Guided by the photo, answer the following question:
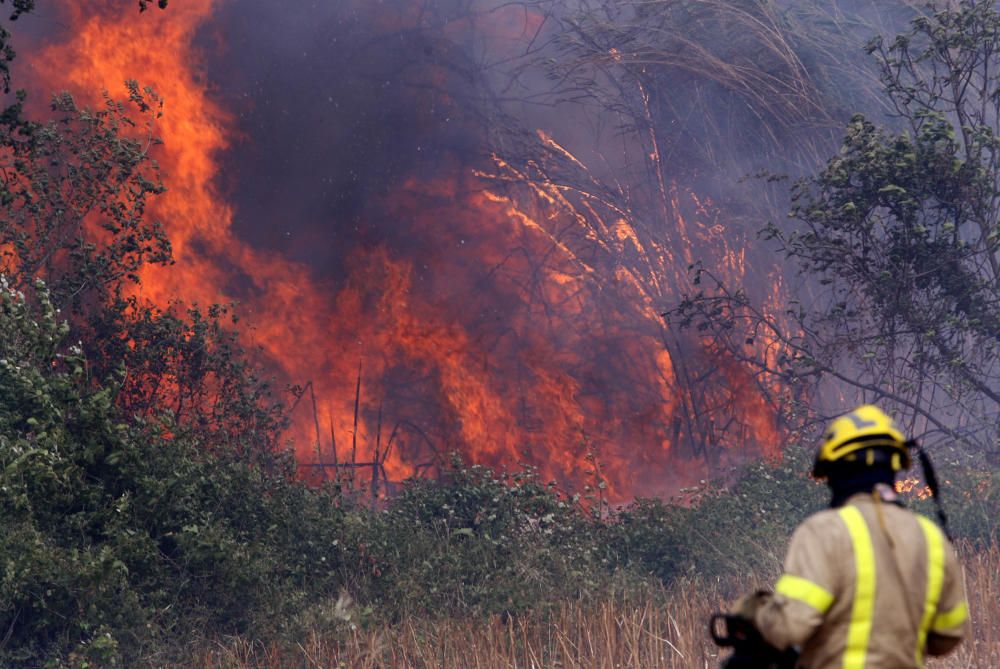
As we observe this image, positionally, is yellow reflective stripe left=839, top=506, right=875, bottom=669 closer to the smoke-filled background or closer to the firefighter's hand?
the firefighter's hand

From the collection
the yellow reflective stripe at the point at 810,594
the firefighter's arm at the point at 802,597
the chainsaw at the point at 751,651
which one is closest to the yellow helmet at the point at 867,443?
the firefighter's arm at the point at 802,597

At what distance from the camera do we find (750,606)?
260 cm

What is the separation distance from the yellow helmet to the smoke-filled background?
1067 cm

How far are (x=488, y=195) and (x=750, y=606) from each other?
13.6 metres

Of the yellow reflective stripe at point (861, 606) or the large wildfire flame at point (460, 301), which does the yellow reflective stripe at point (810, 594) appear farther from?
the large wildfire flame at point (460, 301)

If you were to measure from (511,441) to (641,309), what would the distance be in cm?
361

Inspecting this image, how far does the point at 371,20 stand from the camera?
16.2 meters

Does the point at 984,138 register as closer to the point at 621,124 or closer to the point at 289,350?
the point at 621,124

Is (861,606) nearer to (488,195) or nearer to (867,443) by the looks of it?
(867,443)

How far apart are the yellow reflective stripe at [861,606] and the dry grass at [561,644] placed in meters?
Result: 3.78

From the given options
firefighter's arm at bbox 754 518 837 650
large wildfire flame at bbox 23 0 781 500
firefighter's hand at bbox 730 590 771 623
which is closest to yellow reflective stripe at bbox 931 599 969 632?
firefighter's arm at bbox 754 518 837 650

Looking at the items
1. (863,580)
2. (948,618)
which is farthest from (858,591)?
(948,618)

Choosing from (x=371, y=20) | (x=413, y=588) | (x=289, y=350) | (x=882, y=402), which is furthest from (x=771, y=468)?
(x=371, y=20)

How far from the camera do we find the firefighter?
8.31 ft
